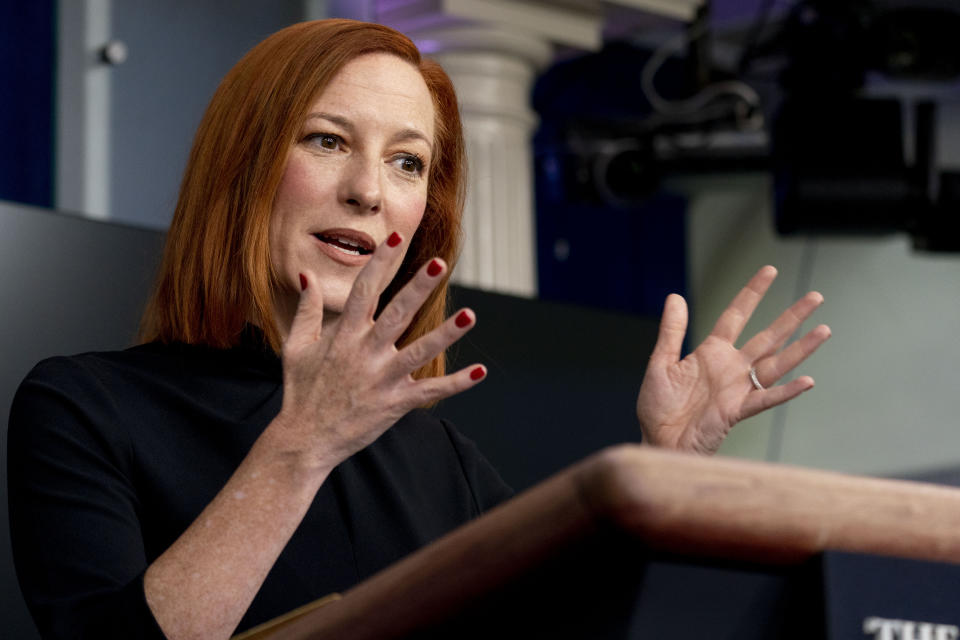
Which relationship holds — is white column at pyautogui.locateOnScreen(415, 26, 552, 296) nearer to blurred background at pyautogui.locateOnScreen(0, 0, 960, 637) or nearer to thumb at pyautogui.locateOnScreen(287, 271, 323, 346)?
blurred background at pyautogui.locateOnScreen(0, 0, 960, 637)

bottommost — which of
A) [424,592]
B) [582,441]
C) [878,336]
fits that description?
[878,336]

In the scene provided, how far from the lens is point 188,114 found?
10.5ft

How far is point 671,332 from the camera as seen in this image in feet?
3.98

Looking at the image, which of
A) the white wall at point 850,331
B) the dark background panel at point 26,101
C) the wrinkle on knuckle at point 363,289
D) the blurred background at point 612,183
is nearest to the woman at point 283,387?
the wrinkle on knuckle at point 363,289

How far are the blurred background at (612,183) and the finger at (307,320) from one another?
648 millimetres

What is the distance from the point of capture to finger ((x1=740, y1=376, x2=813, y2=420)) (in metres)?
1.10

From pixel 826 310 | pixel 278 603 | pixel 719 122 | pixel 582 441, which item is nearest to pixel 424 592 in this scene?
pixel 278 603

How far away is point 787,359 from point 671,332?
0.11 m

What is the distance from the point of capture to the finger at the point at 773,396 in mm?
1102

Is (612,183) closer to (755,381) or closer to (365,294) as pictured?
(755,381)

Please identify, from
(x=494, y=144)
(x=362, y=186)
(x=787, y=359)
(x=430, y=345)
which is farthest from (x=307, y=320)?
(x=494, y=144)

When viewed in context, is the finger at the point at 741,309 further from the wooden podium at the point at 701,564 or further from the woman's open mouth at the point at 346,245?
the wooden podium at the point at 701,564

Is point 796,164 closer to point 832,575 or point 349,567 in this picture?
point 349,567

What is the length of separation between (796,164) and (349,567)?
3159 millimetres
